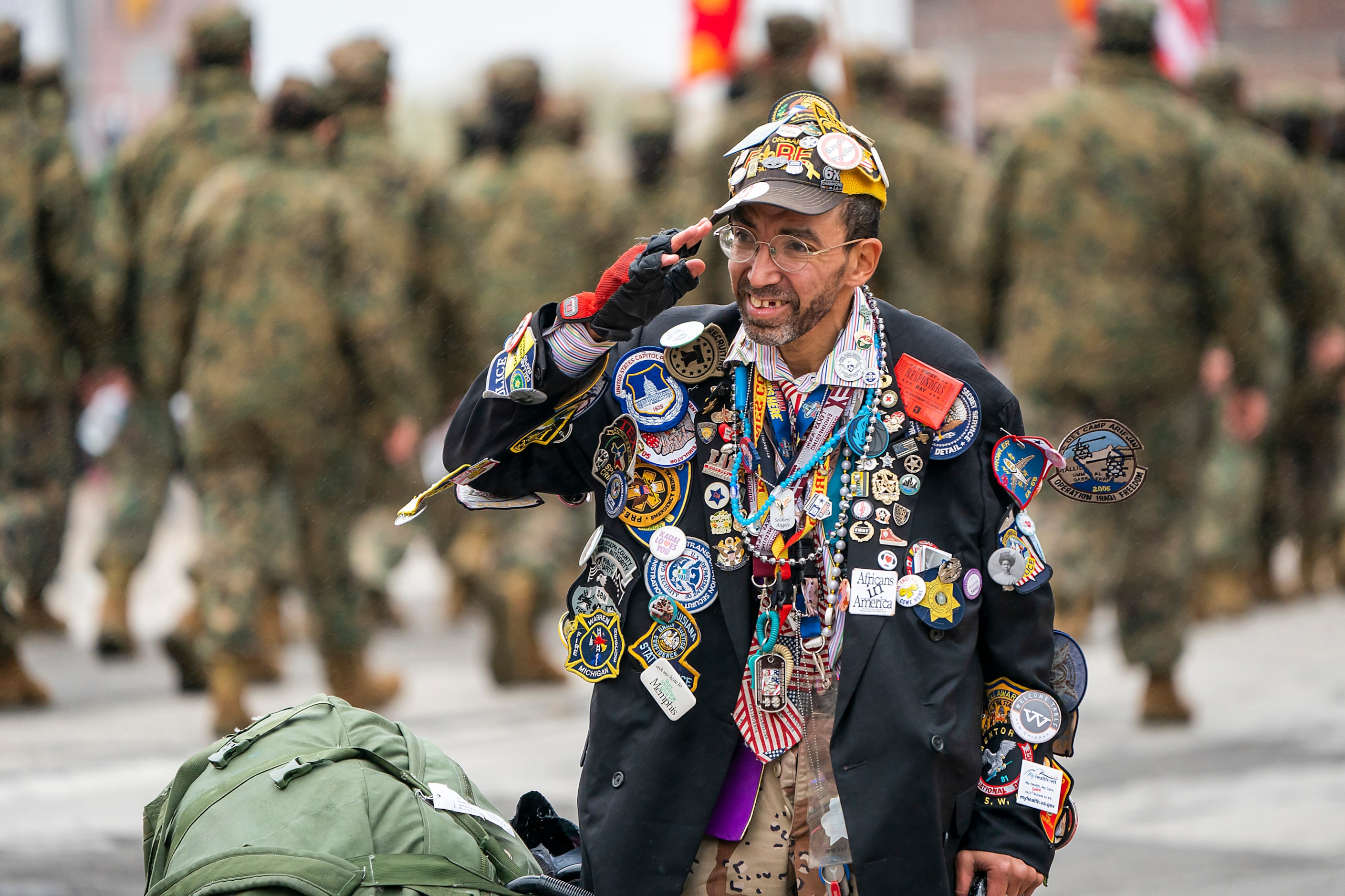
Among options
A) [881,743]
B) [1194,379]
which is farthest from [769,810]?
[1194,379]

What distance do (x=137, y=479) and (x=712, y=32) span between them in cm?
584

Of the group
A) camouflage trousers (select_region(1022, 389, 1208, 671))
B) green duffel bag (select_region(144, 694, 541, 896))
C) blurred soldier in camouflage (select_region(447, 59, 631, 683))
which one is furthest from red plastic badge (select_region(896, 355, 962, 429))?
blurred soldier in camouflage (select_region(447, 59, 631, 683))

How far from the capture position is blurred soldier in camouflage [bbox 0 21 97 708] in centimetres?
800

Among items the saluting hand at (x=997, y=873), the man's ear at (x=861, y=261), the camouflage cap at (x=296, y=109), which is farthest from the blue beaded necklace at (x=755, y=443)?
the camouflage cap at (x=296, y=109)

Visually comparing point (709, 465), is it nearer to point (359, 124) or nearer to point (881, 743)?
point (881, 743)

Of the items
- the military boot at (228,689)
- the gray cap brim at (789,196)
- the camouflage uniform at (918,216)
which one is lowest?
the military boot at (228,689)

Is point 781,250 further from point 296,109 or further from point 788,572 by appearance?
point 296,109

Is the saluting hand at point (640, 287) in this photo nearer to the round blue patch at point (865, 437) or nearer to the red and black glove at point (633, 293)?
the red and black glove at point (633, 293)

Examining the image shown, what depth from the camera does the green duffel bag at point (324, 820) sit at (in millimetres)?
2816

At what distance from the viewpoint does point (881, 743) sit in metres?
2.82

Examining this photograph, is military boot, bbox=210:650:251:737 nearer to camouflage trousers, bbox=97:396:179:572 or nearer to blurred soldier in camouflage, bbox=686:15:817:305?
camouflage trousers, bbox=97:396:179:572

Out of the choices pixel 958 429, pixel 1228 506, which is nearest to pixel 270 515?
pixel 958 429

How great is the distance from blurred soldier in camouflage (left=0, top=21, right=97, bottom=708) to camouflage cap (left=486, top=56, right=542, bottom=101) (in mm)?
2180

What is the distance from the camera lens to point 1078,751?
7285mm
